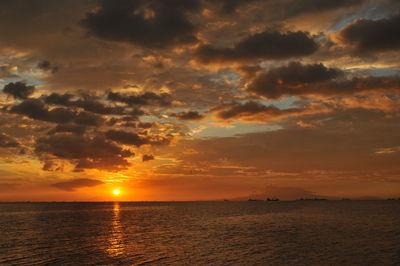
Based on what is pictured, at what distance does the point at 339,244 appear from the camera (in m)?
60.8

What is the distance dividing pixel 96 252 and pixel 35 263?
37.3 feet

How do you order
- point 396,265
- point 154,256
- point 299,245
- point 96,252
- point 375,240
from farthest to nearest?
point 375,240
point 299,245
point 96,252
point 154,256
point 396,265

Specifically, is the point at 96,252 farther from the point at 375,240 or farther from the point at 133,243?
the point at 375,240

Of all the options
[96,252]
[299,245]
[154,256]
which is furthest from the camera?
[299,245]

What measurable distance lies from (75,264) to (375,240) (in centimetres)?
5419

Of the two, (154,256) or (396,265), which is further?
(154,256)

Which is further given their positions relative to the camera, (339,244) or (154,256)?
(339,244)

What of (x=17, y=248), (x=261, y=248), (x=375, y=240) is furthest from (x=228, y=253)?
(x=17, y=248)

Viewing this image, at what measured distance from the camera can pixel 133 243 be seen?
66.1 meters

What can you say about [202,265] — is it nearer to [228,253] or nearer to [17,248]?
[228,253]

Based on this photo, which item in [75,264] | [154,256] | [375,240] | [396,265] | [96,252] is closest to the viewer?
[396,265]

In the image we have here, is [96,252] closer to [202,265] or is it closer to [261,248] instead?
[202,265]

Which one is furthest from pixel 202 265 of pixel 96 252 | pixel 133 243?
pixel 133 243

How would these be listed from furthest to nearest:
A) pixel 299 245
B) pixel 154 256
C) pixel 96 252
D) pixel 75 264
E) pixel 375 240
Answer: pixel 375 240 → pixel 299 245 → pixel 96 252 → pixel 154 256 → pixel 75 264
